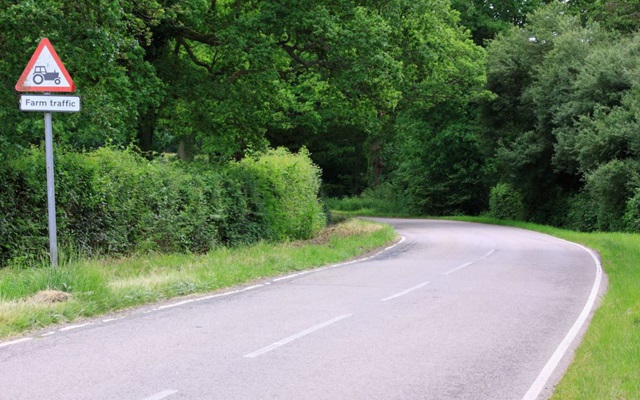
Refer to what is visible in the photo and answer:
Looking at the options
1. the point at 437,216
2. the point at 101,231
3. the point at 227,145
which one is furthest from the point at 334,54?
the point at 437,216

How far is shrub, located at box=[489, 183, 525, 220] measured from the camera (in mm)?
42312

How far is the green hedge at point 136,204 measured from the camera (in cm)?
1214

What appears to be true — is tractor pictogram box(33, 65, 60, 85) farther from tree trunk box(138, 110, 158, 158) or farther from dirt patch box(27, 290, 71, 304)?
tree trunk box(138, 110, 158, 158)

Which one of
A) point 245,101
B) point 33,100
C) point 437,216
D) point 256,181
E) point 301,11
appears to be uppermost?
point 301,11

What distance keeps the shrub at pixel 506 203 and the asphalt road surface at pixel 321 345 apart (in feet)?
98.5

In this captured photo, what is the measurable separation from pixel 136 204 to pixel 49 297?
18.7ft

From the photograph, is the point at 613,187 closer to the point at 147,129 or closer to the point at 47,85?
the point at 147,129

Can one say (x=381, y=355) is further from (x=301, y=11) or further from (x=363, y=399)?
(x=301, y=11)

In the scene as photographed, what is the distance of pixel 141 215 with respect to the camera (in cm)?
1477

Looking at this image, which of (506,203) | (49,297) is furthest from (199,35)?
(506,203)

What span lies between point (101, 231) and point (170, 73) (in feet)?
34.5

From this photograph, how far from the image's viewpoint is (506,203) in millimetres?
43719

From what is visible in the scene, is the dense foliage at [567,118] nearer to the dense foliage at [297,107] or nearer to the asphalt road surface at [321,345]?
the dense foliage at [297,107]

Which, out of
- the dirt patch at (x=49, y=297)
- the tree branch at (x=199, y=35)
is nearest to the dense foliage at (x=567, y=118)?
the tree branch at (x=199, y=35)
